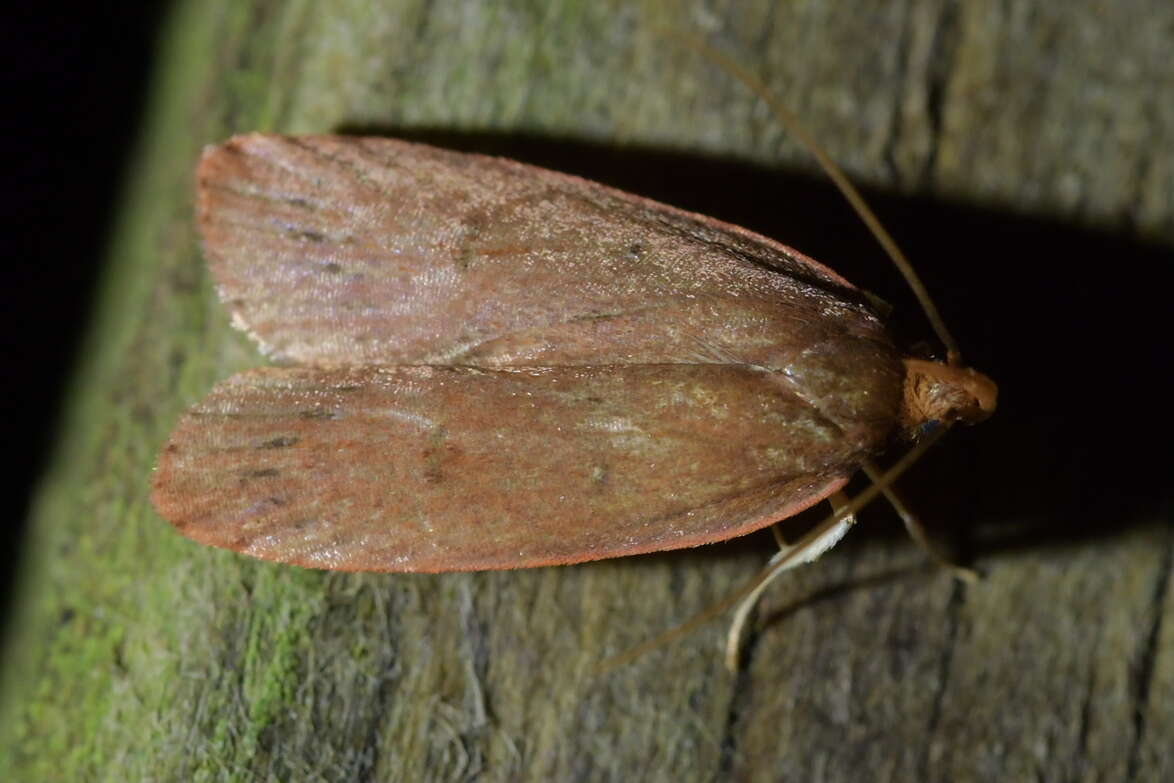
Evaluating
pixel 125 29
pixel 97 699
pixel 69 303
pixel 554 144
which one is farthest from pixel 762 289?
pixel 125 29

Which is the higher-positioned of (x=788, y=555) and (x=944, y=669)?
(x=788, y=555)

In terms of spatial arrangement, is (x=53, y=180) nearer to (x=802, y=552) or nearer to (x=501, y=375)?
(x=501, y=375)

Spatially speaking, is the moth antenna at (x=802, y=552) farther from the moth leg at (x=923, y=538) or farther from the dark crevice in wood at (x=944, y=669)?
the dark crevice in wood at (x=944, y=669)

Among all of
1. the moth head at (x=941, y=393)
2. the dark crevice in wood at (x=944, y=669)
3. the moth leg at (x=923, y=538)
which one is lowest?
the dark crevice in wood at (x=944, y=669)

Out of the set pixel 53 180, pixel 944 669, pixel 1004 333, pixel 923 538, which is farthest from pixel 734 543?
pixel 53 180

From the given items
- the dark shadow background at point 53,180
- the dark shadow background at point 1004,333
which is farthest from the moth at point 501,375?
the dark shadow background at point 53,180

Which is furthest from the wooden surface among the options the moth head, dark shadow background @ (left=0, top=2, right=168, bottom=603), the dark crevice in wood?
the moth head
